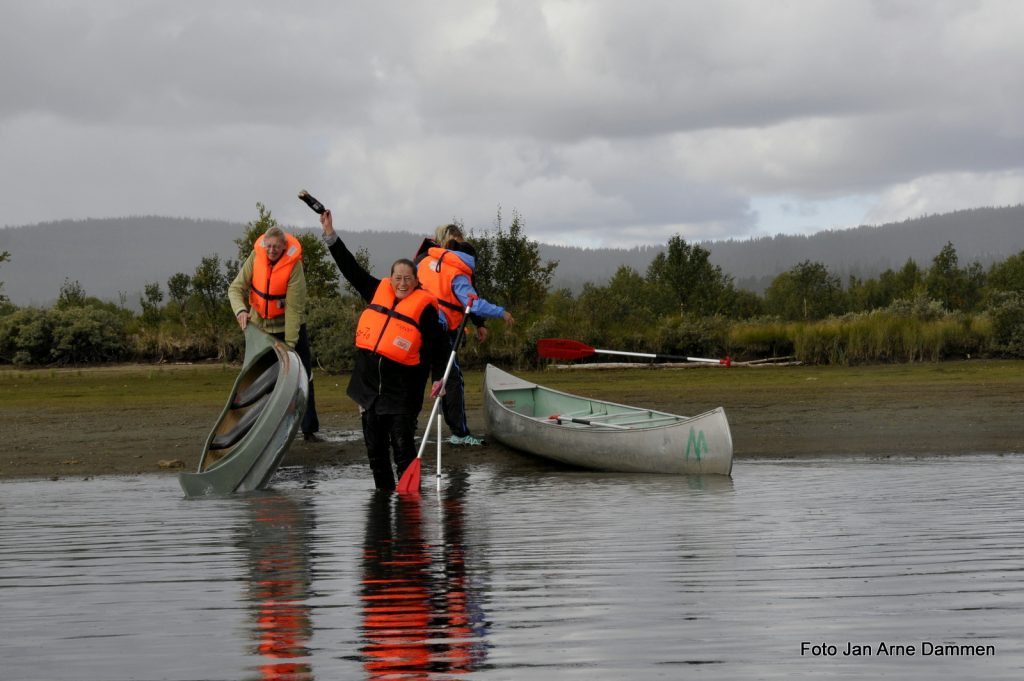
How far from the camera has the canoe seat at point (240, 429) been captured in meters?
12.4

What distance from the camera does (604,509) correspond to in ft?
34.6

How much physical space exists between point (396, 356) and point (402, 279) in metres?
0.66

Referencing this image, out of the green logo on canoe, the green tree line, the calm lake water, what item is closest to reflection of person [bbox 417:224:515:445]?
the calm lake water

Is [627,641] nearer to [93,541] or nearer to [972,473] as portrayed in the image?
[93,541]

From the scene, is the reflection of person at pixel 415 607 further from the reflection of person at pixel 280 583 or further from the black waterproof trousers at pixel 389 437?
the black waterproof trousers at pixel 389 437

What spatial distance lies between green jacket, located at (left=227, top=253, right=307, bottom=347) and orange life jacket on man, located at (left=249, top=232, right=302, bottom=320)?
63 mm

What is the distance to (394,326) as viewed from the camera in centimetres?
1128

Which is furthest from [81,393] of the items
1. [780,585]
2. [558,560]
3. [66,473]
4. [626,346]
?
[780,585]

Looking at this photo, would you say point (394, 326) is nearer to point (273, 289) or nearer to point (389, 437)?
point (389, 437)

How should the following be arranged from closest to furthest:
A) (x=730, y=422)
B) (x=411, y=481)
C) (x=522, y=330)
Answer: (x=411, y=481), (x=730, y=422), (x=522, y=330)

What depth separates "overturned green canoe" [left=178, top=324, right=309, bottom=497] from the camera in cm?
1188

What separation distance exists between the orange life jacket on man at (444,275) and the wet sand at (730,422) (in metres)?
1.85

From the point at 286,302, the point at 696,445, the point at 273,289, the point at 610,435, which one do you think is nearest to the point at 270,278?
the point at 273,289

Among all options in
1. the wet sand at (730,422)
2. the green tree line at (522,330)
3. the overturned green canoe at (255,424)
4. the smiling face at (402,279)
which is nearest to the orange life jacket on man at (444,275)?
the overturned green canoe at (255,424)
